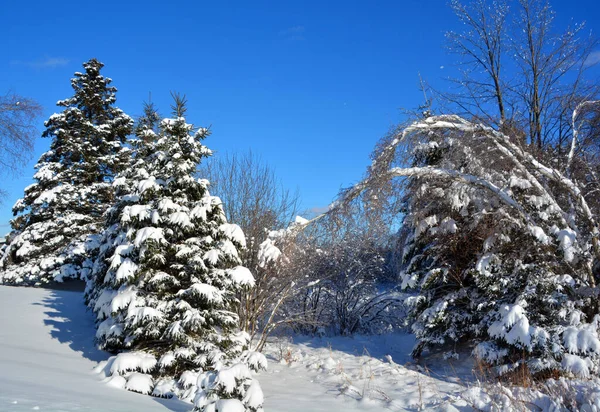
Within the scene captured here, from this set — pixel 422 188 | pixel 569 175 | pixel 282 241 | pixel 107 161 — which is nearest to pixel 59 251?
pixel 107 161

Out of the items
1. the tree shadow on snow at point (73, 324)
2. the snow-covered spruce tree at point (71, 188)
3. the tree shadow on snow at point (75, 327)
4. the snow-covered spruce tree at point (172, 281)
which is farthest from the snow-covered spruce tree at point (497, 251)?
the snow-covered spruce tree at point (71, 188)

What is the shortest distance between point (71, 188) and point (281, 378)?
623 inches

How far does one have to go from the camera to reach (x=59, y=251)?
20.2 m

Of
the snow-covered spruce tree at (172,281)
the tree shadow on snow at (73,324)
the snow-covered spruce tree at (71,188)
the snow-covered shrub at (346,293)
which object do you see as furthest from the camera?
the snow-covered spruce tree at (71,188)

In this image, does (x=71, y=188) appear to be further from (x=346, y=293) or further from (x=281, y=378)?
(x=281, y=378)

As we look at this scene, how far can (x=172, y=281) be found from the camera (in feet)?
28.0

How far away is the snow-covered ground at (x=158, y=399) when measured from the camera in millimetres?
5566

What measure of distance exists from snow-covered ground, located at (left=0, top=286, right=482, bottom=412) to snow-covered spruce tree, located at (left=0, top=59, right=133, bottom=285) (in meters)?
6.33

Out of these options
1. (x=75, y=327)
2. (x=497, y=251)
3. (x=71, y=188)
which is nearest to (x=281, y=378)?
(x=497, y=251)

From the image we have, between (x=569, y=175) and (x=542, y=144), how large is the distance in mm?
2094

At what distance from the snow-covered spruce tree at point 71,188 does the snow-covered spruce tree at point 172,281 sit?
11.4 metres

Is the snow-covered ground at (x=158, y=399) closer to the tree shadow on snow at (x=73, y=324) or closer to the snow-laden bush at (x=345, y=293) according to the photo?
the tree shadow on snow at (x=73, y=324)

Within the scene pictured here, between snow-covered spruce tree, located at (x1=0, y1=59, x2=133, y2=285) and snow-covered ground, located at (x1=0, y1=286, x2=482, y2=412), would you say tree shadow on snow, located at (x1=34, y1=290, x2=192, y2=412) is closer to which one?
snow-covered ground, located at (x1=0, y1=286, x2=482, y2=412)

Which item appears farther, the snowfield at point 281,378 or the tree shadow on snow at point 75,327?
the tree shadow on snow at point 75,327
